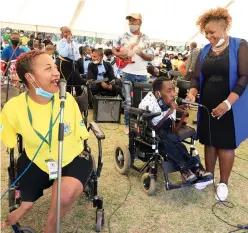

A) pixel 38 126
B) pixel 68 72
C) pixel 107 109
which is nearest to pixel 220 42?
pixel 38 126

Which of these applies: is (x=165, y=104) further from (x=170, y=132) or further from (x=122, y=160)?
(x=122, y=160)

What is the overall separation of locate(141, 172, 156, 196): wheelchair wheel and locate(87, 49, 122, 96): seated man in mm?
2695

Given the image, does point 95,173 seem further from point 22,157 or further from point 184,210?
point 184,210

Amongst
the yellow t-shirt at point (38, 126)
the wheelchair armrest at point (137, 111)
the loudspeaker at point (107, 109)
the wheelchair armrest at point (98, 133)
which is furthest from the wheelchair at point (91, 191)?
the loudspeaker at point (107, 109)

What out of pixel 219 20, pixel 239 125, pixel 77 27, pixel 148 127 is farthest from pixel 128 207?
pixel 77 27

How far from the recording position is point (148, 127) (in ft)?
8.09

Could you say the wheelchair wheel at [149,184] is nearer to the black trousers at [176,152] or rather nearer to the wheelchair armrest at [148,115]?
the black trousers at [176,152]

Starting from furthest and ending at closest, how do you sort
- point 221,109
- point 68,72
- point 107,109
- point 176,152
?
point 68,72 → point 107,109 → point 176,152 → point 221,109

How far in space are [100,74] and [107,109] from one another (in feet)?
2.49

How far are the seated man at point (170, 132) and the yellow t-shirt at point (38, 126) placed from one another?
0.88 meters

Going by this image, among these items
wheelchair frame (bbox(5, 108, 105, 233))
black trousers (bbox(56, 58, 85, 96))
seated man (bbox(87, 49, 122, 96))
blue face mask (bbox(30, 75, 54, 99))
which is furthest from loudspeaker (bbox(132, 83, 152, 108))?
black trousers (bbox(56, 58, 85, 96))

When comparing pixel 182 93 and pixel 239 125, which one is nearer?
pixel 239 125

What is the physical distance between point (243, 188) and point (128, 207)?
1202 millimetres

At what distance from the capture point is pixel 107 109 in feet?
15.4
